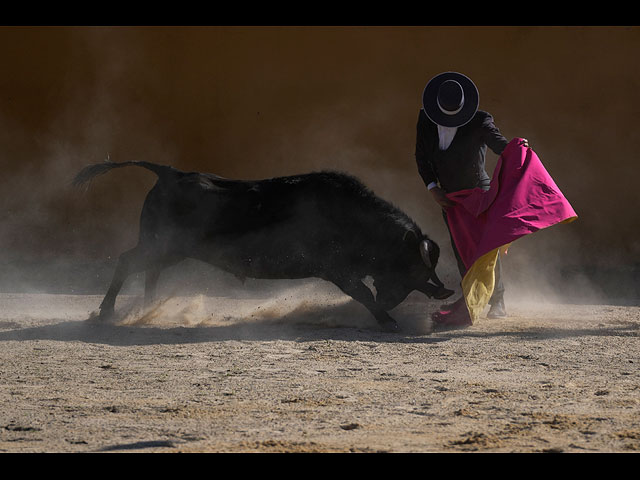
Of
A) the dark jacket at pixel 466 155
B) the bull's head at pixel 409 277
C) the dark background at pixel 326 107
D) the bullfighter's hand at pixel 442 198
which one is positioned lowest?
the bull's head at pixel 409 277

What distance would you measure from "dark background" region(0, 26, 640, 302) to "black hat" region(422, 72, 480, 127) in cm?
361

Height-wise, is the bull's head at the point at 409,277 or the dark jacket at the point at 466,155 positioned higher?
the dark jacket at the point at 466,155

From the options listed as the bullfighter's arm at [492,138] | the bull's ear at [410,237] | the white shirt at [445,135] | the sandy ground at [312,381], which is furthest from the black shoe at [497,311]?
the bullfighter's arm at [492,138]

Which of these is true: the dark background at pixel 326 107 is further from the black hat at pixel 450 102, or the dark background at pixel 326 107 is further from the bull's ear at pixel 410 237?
the bull's ear at pixel 410 237

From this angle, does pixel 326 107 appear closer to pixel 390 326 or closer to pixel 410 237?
pixel 410 237

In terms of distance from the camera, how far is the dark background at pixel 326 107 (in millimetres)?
11133

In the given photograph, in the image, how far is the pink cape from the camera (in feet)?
22.4

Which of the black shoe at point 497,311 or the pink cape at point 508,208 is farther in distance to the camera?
the black shoe at point 497,311

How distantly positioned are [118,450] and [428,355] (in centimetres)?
300

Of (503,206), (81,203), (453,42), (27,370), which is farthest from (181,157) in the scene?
(27,370)

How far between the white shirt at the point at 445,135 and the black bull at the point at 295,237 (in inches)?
24.7

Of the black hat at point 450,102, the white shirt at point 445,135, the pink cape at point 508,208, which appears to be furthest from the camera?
the white shirt at point 445,135

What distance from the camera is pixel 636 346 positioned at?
646 centimetres

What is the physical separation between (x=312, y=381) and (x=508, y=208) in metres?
2.55
